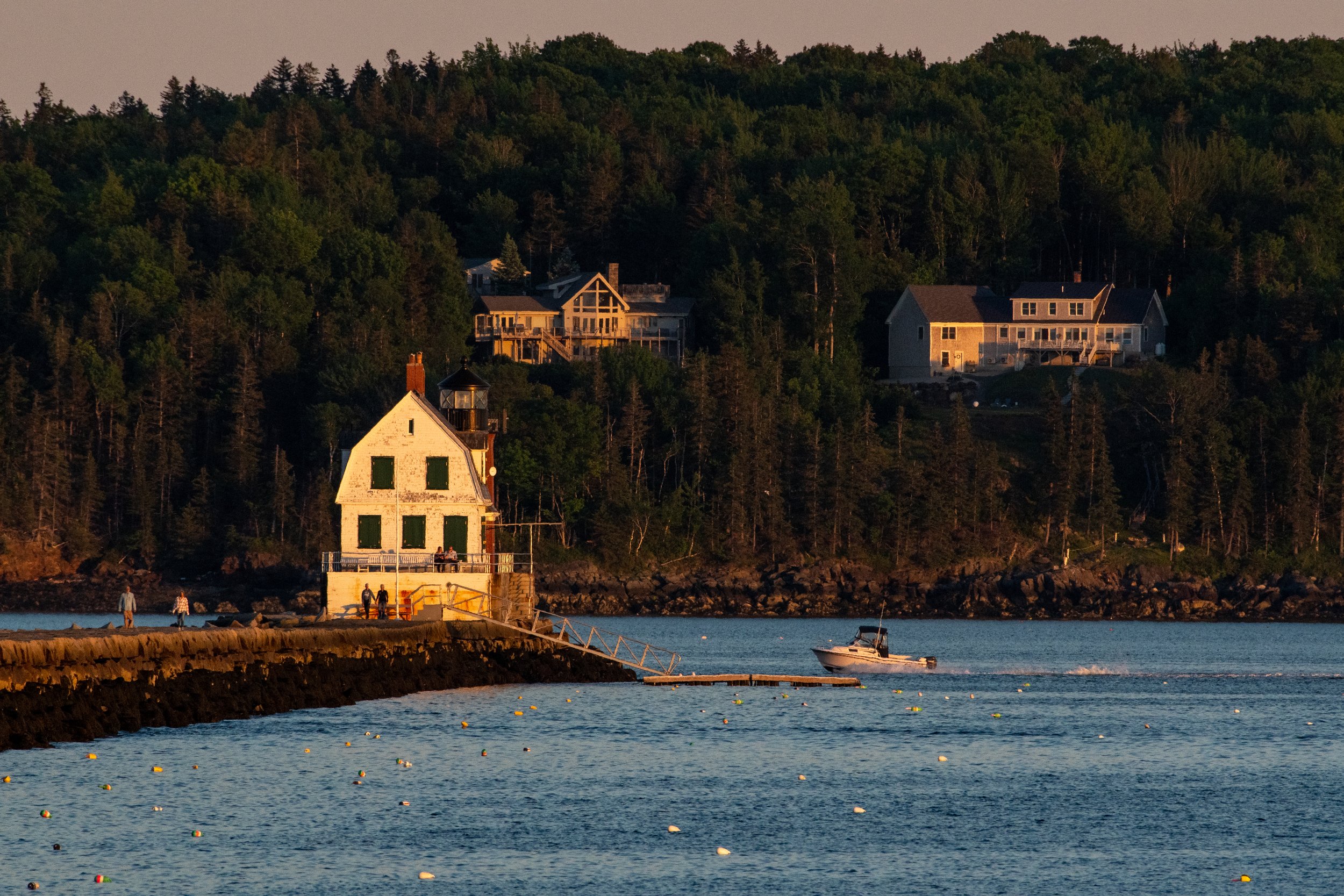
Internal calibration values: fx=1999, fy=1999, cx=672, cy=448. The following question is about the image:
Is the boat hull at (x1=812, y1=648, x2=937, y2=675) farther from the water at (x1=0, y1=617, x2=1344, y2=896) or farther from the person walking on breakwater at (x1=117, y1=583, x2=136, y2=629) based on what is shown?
the person walking on breakwater at (x1=117, y1=583, x2=136, y2=629)

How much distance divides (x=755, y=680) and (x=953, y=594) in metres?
56.1

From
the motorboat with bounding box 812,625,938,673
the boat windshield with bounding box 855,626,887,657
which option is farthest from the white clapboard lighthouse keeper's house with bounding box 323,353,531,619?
the boat windshield with bounding box 855,626,887,657

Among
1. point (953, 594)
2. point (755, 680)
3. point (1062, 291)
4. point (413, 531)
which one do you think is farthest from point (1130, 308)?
point (413, 531)

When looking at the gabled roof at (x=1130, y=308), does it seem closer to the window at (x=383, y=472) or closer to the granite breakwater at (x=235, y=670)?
the granite breakwater at (x=235, y=670)

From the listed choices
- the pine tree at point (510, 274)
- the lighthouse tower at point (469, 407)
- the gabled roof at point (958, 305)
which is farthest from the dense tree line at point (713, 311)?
the lighthouse tower at point (469, 407)

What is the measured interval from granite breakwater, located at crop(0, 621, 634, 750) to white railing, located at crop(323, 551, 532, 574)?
200 centimetres

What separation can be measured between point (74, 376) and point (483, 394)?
6922 centimetres

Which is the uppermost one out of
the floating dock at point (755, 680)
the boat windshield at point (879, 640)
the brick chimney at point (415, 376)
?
the brick chimney at point (415, 376)

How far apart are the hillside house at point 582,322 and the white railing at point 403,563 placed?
80.9m

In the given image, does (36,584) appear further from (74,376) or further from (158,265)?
(158,265)

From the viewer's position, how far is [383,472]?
195 ft

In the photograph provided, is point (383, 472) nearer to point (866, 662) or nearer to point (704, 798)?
point (866, 662)

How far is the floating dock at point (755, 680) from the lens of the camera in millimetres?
57438

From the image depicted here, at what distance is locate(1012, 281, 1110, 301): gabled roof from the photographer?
5448 inches
